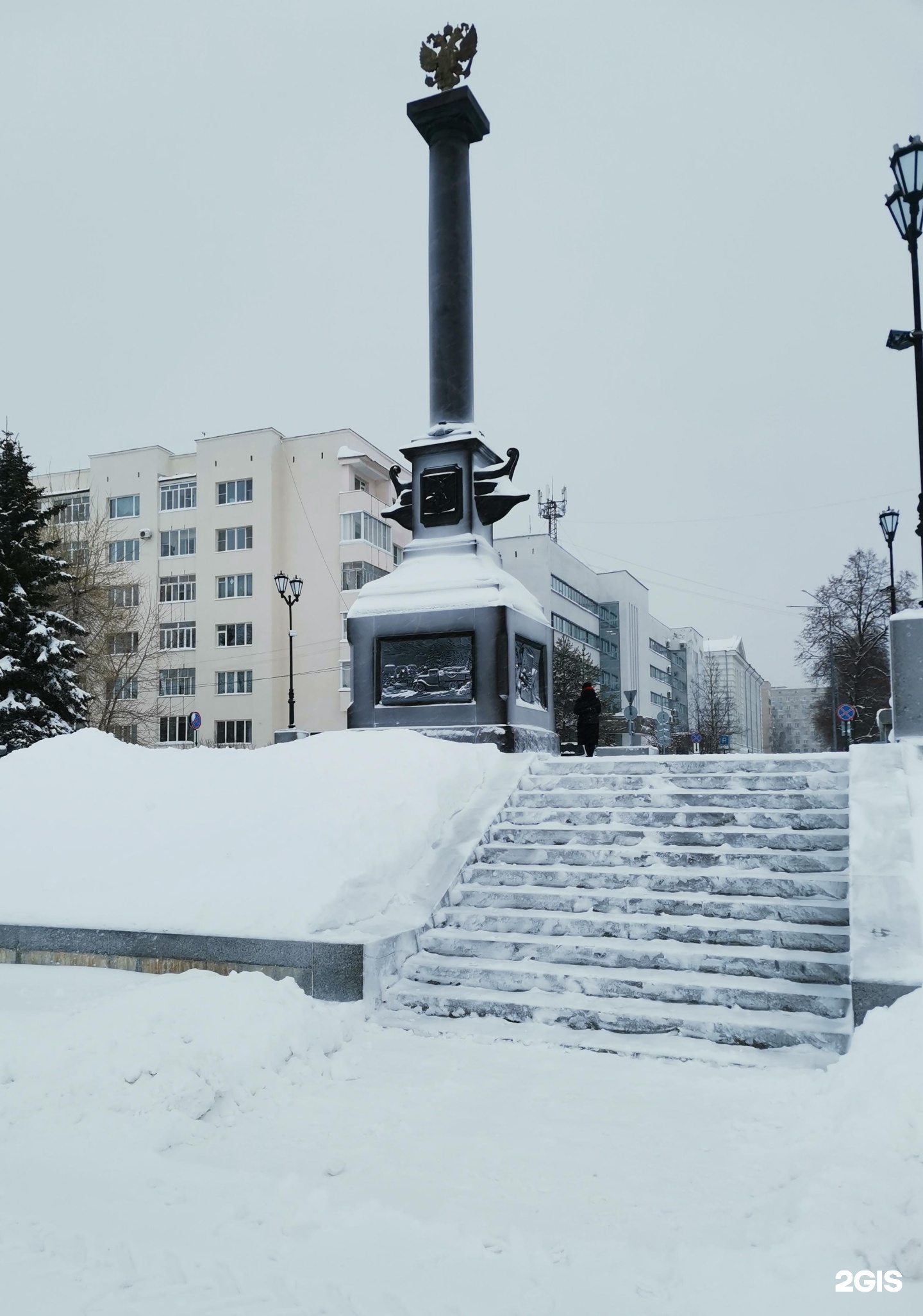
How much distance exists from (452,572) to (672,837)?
5829 millimetres

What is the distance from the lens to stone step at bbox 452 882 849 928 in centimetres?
697

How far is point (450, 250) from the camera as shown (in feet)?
47.8

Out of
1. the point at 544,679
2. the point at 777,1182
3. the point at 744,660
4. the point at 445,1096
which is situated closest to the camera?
the point at 777,1182

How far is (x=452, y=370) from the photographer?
14.4 m

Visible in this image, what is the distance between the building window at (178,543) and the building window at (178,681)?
5.94 m

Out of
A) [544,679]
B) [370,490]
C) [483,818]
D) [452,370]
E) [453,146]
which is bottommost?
[483,818]

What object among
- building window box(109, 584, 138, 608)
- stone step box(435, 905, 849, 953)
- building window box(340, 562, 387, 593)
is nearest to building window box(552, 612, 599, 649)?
building window box(340, 562, 387, 593)

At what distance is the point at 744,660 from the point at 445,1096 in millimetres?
137080

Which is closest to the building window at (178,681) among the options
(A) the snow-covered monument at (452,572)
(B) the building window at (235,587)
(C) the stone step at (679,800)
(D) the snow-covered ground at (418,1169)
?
(B) the building window at (235,587)

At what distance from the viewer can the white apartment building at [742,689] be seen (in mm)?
120125

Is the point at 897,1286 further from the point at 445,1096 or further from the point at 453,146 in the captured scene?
the point at 453,146

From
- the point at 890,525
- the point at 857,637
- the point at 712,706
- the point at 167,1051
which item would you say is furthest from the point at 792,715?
the point at 167,1051

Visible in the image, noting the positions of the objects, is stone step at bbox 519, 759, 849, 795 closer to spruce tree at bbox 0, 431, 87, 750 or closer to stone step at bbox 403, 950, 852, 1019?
stone step at bbox 403, 950, 852, 1019

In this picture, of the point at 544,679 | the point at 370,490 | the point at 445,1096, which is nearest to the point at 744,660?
the point at 370,490
